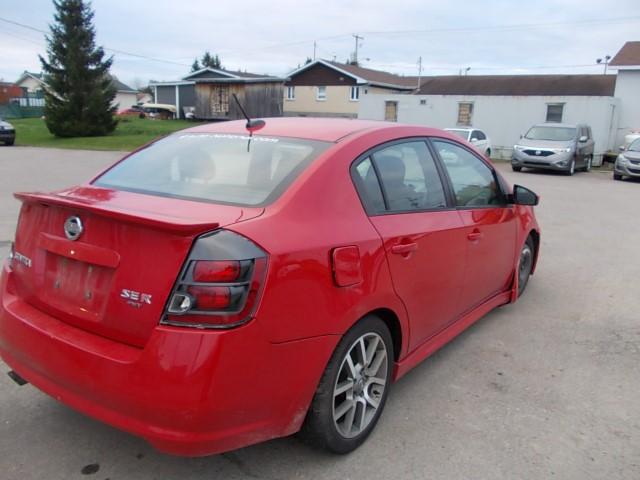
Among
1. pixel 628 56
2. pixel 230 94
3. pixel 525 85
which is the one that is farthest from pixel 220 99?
pixel 628 56

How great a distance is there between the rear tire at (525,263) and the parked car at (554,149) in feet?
49.5

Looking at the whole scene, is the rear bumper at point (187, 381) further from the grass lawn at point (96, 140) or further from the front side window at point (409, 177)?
the grass lawn at point (96, 140)

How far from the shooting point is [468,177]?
4.00m

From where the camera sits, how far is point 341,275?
2539 mm

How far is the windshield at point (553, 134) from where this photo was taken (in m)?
20.0

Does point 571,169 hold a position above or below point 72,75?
below

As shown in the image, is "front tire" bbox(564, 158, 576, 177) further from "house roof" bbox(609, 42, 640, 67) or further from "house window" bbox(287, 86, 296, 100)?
"house window" bbox(287, 86, 296, 100)

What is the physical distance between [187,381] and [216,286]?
1.23ft

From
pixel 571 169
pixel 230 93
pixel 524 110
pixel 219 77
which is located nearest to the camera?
pixel 571 169

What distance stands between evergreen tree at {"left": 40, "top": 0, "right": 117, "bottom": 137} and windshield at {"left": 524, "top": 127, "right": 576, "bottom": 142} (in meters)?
24.0

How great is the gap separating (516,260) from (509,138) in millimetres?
24142

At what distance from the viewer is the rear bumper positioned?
6.98 feet

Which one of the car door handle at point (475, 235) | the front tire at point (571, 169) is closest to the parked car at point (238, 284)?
the car door handle at point (475, 235)

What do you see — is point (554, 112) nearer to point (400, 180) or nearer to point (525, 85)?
→ point (525, 85)
